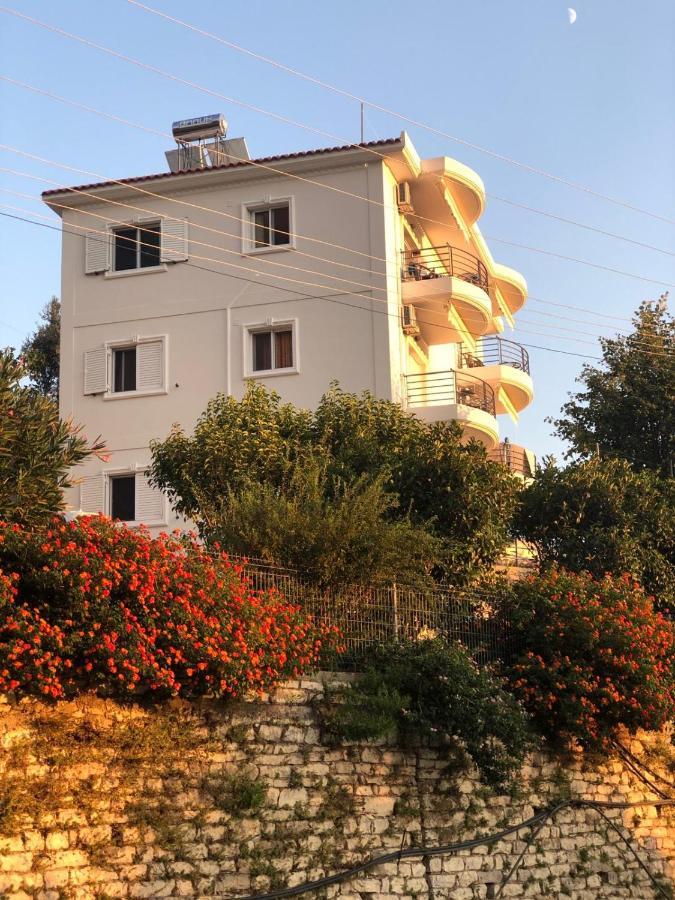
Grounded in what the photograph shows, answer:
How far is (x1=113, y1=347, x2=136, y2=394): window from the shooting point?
93.6ft

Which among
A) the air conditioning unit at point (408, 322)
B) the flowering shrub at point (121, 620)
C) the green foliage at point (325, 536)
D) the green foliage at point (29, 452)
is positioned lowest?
the flowering shrub at point (121, 620)

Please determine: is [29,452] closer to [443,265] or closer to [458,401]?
[458,401]

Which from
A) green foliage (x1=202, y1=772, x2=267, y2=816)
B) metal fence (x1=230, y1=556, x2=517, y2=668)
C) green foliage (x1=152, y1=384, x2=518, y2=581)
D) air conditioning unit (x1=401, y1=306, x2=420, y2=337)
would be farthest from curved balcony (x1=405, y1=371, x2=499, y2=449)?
green foliage (x1=202, y1=772, x2=267, y2=816)

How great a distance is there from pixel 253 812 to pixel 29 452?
5.25 meters

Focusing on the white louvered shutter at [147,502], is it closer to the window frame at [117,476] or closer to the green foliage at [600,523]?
the window frame at [117,476]

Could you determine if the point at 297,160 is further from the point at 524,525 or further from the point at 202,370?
the point at 524,525

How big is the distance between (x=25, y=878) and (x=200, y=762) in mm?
2395

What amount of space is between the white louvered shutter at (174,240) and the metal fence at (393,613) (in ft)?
47.4

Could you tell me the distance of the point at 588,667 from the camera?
16406 millimetres

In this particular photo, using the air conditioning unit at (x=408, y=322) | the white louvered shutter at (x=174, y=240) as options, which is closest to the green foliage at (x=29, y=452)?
the air conditioning unit at (x=408, y=322)

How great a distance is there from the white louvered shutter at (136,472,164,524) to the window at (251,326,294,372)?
3.61m

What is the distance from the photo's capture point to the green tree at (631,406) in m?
30.3

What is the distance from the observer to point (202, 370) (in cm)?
2802

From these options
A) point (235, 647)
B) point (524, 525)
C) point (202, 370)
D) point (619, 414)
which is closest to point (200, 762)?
point (235, 647)
